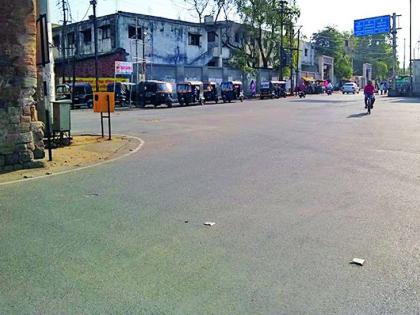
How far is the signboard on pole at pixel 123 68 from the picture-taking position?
4103 cm

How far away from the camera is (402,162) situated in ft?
35.0

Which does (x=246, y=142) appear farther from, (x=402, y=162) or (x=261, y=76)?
(x=261, y=76)

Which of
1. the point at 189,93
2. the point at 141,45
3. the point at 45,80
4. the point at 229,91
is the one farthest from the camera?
the point at 141,45

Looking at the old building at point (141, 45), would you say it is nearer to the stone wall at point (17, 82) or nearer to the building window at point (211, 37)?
the building window at point (211, 37)

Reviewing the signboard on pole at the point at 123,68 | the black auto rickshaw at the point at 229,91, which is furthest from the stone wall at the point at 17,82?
the black auto rickshaw at the point at 229,91

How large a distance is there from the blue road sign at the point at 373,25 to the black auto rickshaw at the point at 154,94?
85.2 ft

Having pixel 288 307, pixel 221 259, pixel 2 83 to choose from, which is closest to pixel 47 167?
pixel 2 83

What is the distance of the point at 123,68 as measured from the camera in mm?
41531

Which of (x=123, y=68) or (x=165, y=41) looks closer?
(x=123, y=68)

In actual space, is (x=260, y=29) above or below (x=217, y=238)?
above

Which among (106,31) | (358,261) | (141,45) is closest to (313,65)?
(141,45)

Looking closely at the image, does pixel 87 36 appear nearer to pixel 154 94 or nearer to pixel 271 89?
pixel 154 94

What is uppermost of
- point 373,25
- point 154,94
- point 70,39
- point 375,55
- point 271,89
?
point 375,55

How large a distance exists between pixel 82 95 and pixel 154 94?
19.3 ft
